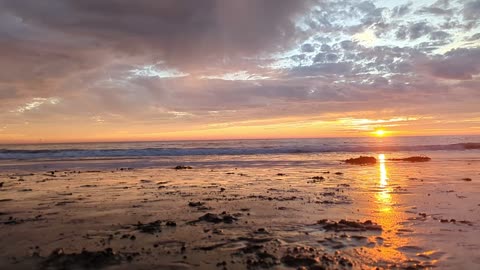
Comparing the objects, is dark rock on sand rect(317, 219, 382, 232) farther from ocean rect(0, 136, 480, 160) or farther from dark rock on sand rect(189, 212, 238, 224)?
ocean rect(0, 136, 480, 160)

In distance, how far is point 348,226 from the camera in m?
9.56

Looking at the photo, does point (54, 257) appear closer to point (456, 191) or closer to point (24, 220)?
point (24, 220)

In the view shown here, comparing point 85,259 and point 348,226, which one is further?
point 348,226

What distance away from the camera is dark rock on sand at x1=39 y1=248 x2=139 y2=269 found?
6.79 m

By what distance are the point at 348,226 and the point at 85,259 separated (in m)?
5.99

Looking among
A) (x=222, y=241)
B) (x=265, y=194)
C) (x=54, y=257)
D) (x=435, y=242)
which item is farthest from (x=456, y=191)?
(x=54, y=257)

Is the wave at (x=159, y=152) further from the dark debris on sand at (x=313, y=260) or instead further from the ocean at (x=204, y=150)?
the dark debris on sand at (x=313, y=260)

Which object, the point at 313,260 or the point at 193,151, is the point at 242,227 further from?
the point at 193,151

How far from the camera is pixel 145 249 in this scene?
775 cm

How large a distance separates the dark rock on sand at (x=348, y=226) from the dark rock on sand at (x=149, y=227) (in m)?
4.06

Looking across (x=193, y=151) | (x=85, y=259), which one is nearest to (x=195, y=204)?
(x=85, y=259)

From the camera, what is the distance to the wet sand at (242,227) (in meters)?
7.08

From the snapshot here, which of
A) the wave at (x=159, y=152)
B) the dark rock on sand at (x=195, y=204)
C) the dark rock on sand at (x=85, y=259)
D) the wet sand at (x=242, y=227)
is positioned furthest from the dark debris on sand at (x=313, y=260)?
the wave at (x=159, y=152)

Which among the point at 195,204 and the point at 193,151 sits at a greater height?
the point at 193,151
